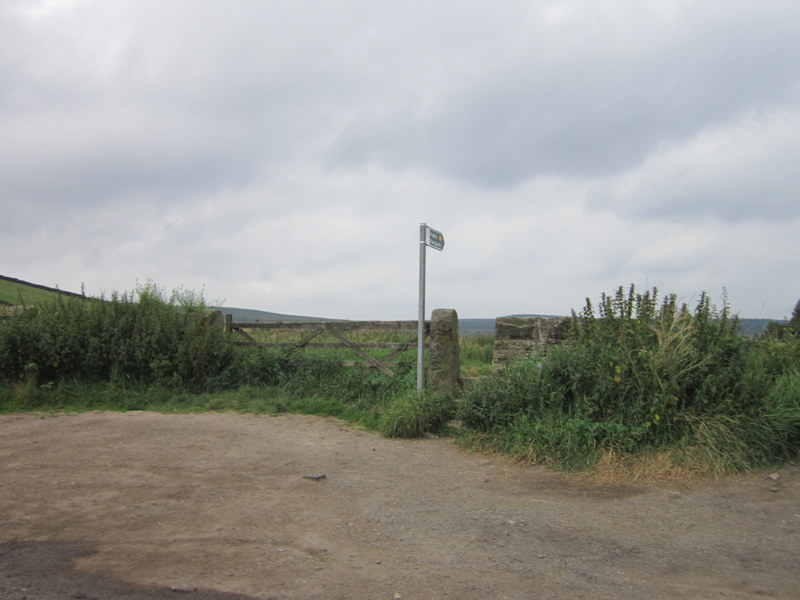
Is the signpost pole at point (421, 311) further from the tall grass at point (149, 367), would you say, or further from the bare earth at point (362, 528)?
the bare earth at point (362, 528)

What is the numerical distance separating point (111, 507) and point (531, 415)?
4702 mm

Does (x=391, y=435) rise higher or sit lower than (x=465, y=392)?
lower

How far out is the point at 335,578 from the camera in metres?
3.99

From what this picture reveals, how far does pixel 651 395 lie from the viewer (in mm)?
7156

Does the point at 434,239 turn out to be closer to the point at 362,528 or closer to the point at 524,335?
the point at 524,335

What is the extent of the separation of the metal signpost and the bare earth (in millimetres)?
1977

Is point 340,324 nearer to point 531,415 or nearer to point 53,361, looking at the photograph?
point 531,415

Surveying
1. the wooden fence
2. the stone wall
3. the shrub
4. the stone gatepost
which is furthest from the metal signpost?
the stone wall

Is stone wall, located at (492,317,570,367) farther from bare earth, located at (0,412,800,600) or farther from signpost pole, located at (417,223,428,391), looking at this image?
bare earth, located at (0,412,800,600)

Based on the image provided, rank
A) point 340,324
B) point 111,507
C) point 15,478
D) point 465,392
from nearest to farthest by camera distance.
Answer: point 111,507
point 15,478
point 465,392
point 340,324

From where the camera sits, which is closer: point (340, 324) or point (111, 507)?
point (111, 507)

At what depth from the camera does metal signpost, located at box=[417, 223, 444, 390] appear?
9375 mm

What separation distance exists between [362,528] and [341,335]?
6.24 m

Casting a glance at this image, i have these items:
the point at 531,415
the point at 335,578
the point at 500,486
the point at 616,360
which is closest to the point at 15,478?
the point at 335,578
